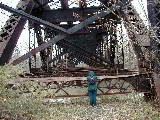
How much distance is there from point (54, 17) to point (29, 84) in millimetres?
7874

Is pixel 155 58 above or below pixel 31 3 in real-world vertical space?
below

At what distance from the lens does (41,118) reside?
819cm

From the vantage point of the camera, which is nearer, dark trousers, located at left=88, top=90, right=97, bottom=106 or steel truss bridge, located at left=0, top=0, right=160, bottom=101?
steel truss bridge, located at left=0, top=0, right=160, bottom=101

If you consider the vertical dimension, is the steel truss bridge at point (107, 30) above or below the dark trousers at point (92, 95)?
above

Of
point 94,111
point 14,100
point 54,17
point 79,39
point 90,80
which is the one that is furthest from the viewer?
point 79,39

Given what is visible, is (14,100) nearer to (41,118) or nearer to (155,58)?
(41,118)

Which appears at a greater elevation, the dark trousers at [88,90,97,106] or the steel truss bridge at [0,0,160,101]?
the steel truss bridge at [0,0,160,101]

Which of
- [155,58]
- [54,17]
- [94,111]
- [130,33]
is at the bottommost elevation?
[94,111]

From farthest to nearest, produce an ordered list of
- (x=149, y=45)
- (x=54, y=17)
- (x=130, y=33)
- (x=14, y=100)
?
(x=54, y=17), (x=130, y=33), (x=149, y=45), (x=14, y=100)

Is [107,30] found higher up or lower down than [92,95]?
higher up

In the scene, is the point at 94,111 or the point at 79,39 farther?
the point at 79,39

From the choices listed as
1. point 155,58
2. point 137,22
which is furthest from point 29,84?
point 137,22

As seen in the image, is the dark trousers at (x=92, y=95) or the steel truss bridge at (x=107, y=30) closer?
the steel truss bridge at (x=107, y=30)

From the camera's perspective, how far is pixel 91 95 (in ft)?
40.3
